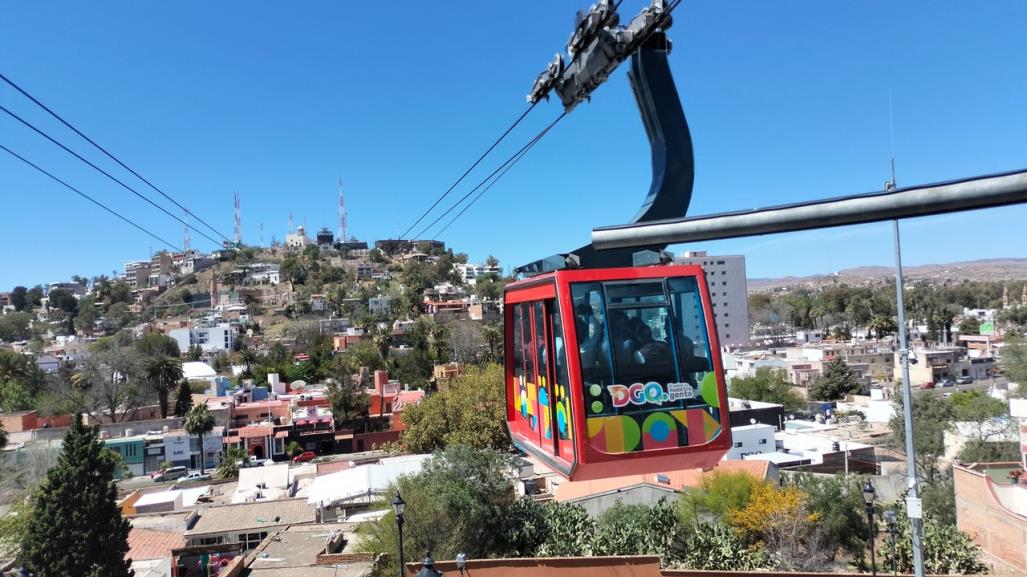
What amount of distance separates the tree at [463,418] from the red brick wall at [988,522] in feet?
49.7

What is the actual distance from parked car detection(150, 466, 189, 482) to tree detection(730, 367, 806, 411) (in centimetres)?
3091

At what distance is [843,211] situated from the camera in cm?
195

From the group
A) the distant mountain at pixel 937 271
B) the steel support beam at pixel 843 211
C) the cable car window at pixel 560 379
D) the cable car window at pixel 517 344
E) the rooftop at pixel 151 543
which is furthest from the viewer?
the rooftop at pixel 151 543

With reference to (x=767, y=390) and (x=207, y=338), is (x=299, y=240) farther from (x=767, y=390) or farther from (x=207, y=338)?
(x=767, y=390)

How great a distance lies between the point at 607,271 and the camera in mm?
4383

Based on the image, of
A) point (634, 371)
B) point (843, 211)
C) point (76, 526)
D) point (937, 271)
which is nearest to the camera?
point (843, 211)

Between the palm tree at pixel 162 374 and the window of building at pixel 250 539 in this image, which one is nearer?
the window of building at pixel 250 539

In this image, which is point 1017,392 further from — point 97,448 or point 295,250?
point 295,250

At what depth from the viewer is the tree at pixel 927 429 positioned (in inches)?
881

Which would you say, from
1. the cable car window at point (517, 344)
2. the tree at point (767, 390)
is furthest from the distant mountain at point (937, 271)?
the tree at point (767, 390)

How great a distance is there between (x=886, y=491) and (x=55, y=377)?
179 ft

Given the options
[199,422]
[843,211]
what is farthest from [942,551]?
[199,422]

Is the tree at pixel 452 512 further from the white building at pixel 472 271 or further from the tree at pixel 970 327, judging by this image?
the white building at pixel 472 271

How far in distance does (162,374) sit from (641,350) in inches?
1676
